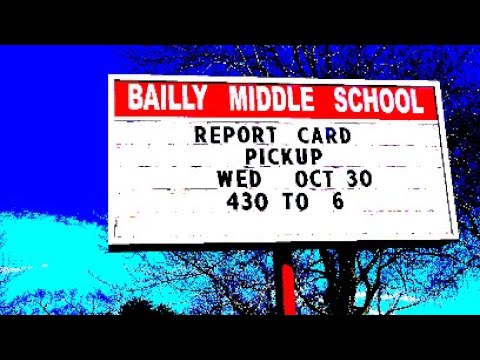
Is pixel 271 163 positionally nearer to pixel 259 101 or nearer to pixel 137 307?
pixel 259 101

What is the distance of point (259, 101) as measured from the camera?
24.2ft

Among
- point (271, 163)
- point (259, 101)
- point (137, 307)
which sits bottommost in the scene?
point (137, 307)

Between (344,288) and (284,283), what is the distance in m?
6.47

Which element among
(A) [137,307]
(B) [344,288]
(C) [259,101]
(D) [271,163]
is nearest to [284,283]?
(D) [271,163]

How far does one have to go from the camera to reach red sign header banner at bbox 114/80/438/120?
7258mm

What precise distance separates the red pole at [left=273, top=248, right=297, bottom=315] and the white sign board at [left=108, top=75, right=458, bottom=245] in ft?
0.70

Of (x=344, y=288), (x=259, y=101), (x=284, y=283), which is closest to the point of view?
(x=284, y=283)

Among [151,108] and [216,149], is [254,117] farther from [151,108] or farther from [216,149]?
[151,108]

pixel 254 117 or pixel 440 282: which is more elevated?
pixel 254 117

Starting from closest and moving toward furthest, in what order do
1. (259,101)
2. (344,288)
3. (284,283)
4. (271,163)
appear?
(284,283) → (271,163) → (259,101) → (344,288)

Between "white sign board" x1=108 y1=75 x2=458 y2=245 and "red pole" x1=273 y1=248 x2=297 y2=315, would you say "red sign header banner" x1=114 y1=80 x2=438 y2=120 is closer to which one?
"white sign board" x1=108 y1=75 x2=458 y2=245

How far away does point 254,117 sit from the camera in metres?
7.29
